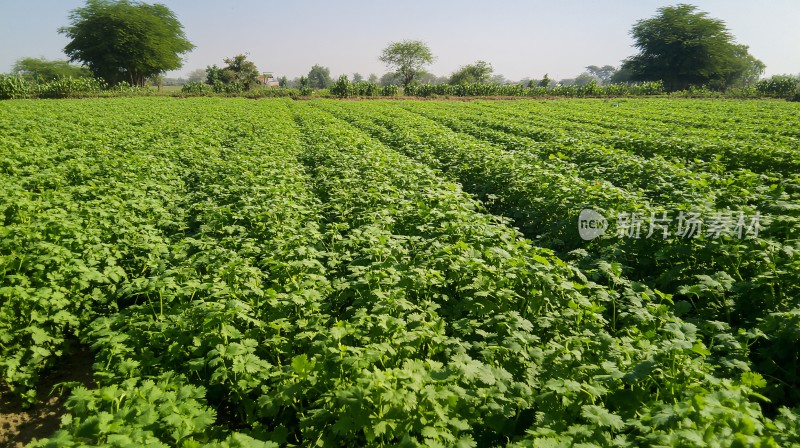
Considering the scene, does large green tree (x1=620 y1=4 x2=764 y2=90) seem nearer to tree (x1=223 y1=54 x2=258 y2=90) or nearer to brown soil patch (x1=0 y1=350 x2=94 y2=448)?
tree (x1=223 y1=54 x2=258 y2=90)

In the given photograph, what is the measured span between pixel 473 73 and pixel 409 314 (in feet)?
299

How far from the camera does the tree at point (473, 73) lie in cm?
8578

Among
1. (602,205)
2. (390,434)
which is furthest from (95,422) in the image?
(602,205)

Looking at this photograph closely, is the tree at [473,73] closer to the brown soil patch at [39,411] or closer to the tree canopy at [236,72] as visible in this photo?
the tree canopy at [236,72]

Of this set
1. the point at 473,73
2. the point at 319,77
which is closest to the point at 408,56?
the point at 473,73

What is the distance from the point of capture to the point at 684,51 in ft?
208

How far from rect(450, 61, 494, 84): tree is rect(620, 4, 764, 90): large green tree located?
2729cm

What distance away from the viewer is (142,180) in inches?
328

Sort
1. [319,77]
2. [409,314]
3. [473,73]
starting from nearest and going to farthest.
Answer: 1. [409,314]
2. [473,73]
3. [319,77]

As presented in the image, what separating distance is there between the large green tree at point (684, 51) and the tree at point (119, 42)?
77.8 m

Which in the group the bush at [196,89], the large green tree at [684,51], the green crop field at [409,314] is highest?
the large green tree at [684,51]

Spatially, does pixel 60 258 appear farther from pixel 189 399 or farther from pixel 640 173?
pixel 640 173

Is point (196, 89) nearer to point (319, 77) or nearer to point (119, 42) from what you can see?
point (119, 42)

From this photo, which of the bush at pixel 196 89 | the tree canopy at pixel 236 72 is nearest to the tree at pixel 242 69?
the tree canopy at pixel 236 72
